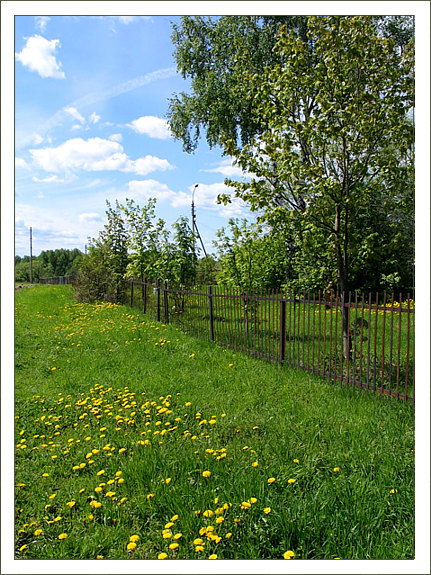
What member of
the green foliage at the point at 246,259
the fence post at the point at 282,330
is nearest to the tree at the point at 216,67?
the green foliage at the point at 246,259

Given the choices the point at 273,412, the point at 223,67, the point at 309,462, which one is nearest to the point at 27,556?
the point at 309,462

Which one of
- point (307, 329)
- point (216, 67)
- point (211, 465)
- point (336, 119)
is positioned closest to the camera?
point (211, 465)

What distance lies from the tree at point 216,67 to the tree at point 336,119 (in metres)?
8.81

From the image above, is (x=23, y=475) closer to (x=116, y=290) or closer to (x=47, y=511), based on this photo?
(x=47, y=511)

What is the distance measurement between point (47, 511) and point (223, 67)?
52.8 ft

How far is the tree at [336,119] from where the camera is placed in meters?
5.99

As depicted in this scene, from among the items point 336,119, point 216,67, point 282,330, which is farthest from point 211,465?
point 216,67

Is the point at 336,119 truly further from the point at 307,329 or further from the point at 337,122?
the point at 307,329

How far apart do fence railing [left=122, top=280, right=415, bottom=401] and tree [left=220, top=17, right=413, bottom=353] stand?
64 centimetres

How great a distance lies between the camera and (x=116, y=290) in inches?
583

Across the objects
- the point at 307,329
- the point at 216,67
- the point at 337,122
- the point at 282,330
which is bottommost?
the point at 307,329

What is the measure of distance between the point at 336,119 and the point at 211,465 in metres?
5.28

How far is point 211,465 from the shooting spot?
3.11 meters

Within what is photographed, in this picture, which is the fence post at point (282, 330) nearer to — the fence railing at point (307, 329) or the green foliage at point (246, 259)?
the fence railing at point (307, 329)
